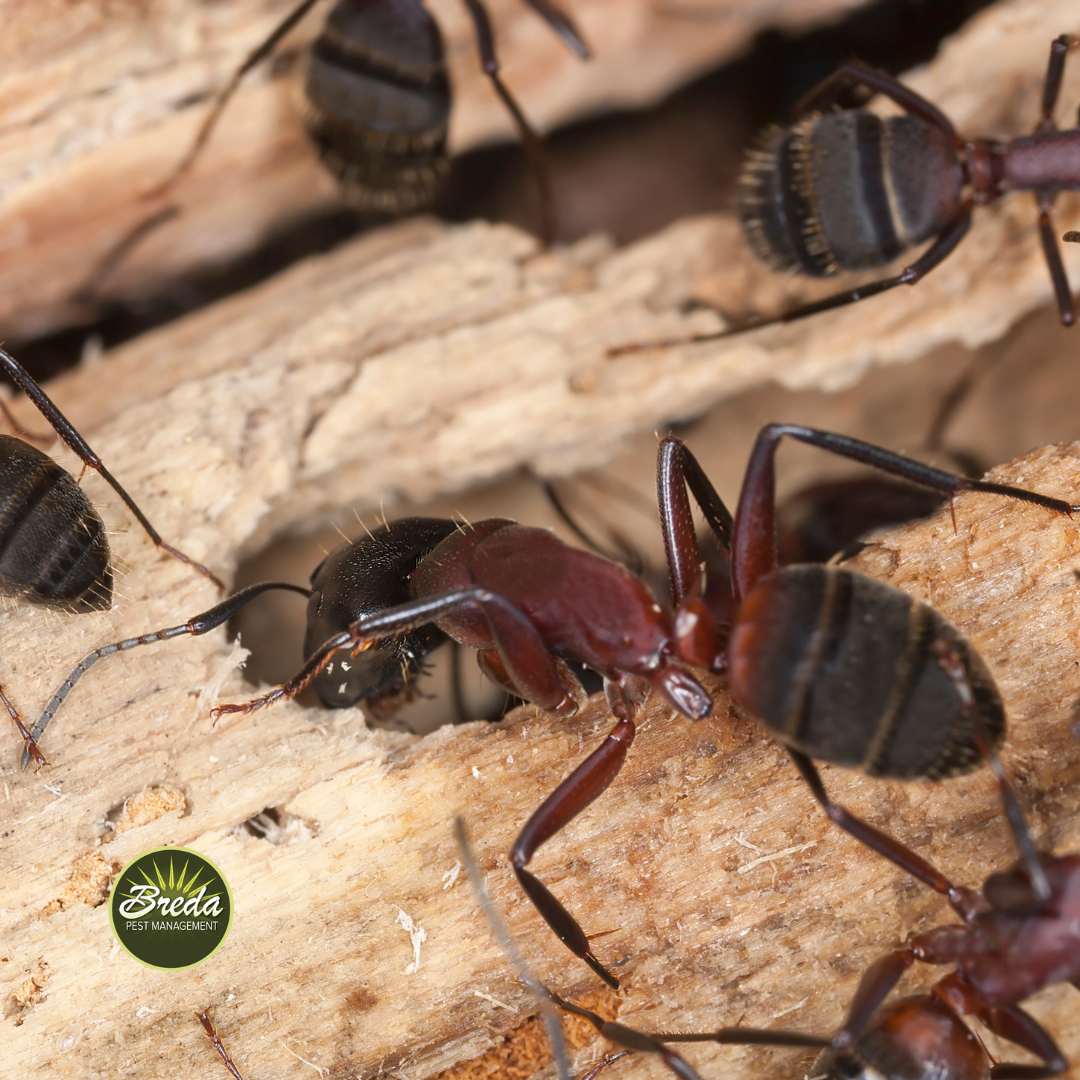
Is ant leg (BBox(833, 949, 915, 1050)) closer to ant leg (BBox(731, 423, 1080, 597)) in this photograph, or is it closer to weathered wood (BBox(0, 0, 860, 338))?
ant leg (BBox(731, 423, 1080, 597))

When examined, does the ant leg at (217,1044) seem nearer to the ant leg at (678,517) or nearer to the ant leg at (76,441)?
the ant leg at (76,441)

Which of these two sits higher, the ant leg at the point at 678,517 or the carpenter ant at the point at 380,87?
the carpenter ant at the point at 380,87

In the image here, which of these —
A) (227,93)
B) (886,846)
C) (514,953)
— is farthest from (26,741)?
(227,93)

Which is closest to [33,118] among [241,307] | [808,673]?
[241,307]

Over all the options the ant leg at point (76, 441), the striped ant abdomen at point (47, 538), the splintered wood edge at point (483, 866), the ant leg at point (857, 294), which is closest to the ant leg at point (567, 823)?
the splintered wood edge at point (483, 866)

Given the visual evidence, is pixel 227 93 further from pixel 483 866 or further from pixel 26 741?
pixel 483 866
